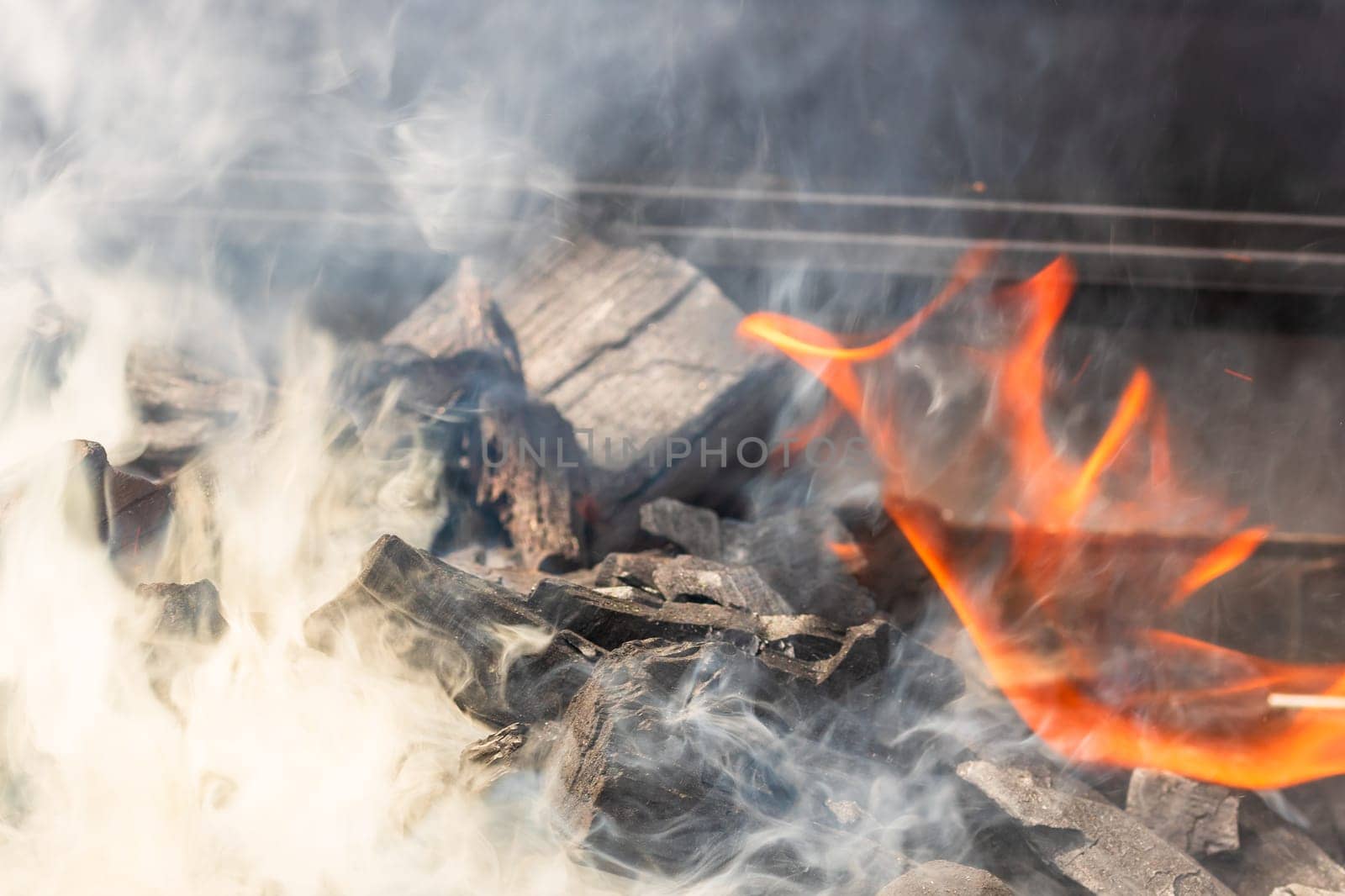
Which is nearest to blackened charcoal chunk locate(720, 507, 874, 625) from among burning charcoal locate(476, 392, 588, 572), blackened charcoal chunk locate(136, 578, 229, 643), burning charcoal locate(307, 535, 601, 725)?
burning charcoal locate(476, 392, 588, 572)

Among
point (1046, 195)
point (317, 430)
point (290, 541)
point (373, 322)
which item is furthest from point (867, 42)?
point (290, 541)

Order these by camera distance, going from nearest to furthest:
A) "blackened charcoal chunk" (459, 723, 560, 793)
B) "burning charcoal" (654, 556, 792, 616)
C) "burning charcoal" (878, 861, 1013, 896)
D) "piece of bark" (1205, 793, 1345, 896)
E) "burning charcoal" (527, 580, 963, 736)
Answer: "burning charcoal" (878, 861, 1013, 896) → "blackened charcoal chunk" (459, 723, 560, 793) → "burning charcoal" (527, 580, 963, 736) → "piece of bark" (1205, 793, 1345, 896) → "burning charcoal" (654, 556, 792, 616)

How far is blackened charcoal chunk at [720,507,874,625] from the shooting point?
2641mm

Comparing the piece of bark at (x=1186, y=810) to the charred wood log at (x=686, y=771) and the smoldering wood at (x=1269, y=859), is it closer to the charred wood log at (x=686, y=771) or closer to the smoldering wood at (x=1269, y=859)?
the smoldering wood at (x=1269, y=859)

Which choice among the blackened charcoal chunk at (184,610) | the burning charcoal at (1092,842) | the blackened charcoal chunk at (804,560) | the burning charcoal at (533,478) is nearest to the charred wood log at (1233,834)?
the burning charcoal at (1092,842)

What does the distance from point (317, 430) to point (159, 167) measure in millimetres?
1955

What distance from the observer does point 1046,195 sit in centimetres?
381

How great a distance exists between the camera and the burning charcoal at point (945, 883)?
1.62 m

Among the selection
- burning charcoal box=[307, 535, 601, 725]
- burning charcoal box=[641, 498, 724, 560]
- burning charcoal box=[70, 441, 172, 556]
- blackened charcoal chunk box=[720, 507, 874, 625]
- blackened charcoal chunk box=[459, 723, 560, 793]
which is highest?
burning charcoal box=[70, 441, 172, 556]

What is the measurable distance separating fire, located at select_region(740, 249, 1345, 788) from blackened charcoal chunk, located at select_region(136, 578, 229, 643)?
1.89 meters

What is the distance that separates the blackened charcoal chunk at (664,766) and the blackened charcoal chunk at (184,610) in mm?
765

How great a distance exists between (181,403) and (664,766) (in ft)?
7.18

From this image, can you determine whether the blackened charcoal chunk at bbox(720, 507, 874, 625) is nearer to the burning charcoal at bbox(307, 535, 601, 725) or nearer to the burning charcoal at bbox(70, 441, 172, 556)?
the burning charcoal at bbox(307, 535, 601, 725)

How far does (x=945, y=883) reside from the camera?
5.37 ft
